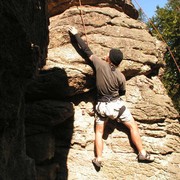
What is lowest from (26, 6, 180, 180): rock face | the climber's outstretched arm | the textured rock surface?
(26, 6, 180, 180): rock face

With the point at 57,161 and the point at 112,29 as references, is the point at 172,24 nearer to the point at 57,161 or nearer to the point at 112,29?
the point at 112,29

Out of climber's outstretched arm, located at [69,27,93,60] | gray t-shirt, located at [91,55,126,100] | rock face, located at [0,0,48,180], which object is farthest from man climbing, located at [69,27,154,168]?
rock face, located at [0,0,48,180]

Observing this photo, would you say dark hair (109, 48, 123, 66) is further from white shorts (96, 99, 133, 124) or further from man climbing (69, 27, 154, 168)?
white shorts (96, 99, 133, 124)

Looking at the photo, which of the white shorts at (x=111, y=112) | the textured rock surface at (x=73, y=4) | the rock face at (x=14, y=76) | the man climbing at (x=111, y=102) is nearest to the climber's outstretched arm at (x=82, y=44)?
the man climbing at (x=111, y=102)

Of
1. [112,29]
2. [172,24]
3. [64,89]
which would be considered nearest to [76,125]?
[64,89]

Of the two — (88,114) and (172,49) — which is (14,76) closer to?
(88,114)

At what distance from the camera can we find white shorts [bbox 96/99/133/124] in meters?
6.91

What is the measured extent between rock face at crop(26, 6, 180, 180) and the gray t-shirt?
0.39m

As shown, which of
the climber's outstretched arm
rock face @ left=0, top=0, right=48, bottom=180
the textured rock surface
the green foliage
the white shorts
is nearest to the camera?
rock face @ left=0, top=0, right=48, bottom=180

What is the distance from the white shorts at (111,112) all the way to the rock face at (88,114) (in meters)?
0.36

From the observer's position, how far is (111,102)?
276 inches

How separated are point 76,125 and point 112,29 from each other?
2884mm

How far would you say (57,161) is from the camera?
7062 mm

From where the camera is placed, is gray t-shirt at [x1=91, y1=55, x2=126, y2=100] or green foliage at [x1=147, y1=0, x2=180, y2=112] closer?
gray t-shirt at [x1=91, y1=55, x2=126, y2=100]
